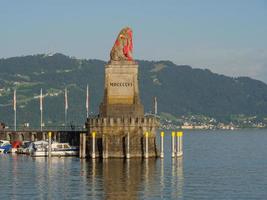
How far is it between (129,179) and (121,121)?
21437 mm

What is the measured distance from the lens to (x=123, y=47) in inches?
4764

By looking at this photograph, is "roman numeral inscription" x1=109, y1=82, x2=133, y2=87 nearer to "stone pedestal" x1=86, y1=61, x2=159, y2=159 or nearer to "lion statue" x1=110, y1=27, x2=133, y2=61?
"stone pedestal" x1=86, y1=61, x2=159, y2=159

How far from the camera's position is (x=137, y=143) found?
384 ft

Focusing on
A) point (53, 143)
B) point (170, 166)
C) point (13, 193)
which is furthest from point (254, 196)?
point (53, 143)

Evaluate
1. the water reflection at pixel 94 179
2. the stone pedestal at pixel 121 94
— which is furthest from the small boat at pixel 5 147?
the stone pedestal at pixel 121 94

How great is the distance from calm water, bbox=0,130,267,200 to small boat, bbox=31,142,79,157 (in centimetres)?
328

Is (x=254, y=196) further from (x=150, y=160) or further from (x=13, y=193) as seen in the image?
(x=150, y=160)

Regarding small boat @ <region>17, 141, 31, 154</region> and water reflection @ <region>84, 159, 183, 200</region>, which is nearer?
water reflection @ <region>84, 159, 183, 200</region>

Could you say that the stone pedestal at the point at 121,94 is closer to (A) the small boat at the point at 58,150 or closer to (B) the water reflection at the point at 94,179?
(B) the water reflection at the point at 94,179

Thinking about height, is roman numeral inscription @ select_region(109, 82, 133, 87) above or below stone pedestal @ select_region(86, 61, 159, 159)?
above

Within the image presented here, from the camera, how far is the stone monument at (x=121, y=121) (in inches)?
4572

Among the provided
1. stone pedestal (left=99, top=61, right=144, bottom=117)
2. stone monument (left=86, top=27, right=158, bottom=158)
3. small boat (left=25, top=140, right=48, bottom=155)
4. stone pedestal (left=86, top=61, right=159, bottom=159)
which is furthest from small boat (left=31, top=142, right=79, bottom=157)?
stone pedestal (left=99, top=61, right=144, bottom=117)

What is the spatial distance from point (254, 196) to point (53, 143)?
53.1 metres

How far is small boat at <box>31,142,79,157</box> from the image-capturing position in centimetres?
12950
